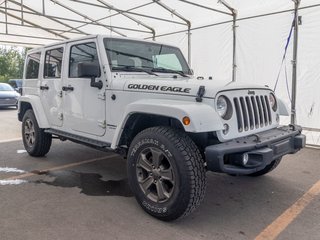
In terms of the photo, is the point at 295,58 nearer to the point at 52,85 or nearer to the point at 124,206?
the point at 52,85

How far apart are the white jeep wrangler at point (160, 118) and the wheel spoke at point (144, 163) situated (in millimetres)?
10

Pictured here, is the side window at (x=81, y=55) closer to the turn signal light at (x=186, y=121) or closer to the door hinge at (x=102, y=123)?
the door hinge at (x=102, y=123)

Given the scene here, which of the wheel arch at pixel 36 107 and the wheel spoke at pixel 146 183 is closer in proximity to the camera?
the wheel spoke at pixel 146 183

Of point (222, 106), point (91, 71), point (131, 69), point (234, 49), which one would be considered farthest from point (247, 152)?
point (234, 49)

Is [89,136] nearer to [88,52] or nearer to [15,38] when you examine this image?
[88,52]

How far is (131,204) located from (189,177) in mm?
1019

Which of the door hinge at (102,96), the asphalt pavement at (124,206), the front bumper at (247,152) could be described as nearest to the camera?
the front bumper at (247,152)

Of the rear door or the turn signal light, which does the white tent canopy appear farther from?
the turn signal light

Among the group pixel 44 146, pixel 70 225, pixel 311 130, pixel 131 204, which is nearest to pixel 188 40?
pixel 311 130

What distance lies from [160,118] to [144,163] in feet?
1.71

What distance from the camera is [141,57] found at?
446 cm

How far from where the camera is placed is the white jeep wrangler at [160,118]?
3.06 meters

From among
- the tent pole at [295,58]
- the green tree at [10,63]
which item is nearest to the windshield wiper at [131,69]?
the tent pole at [295,58]

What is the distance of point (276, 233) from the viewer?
3.07m
